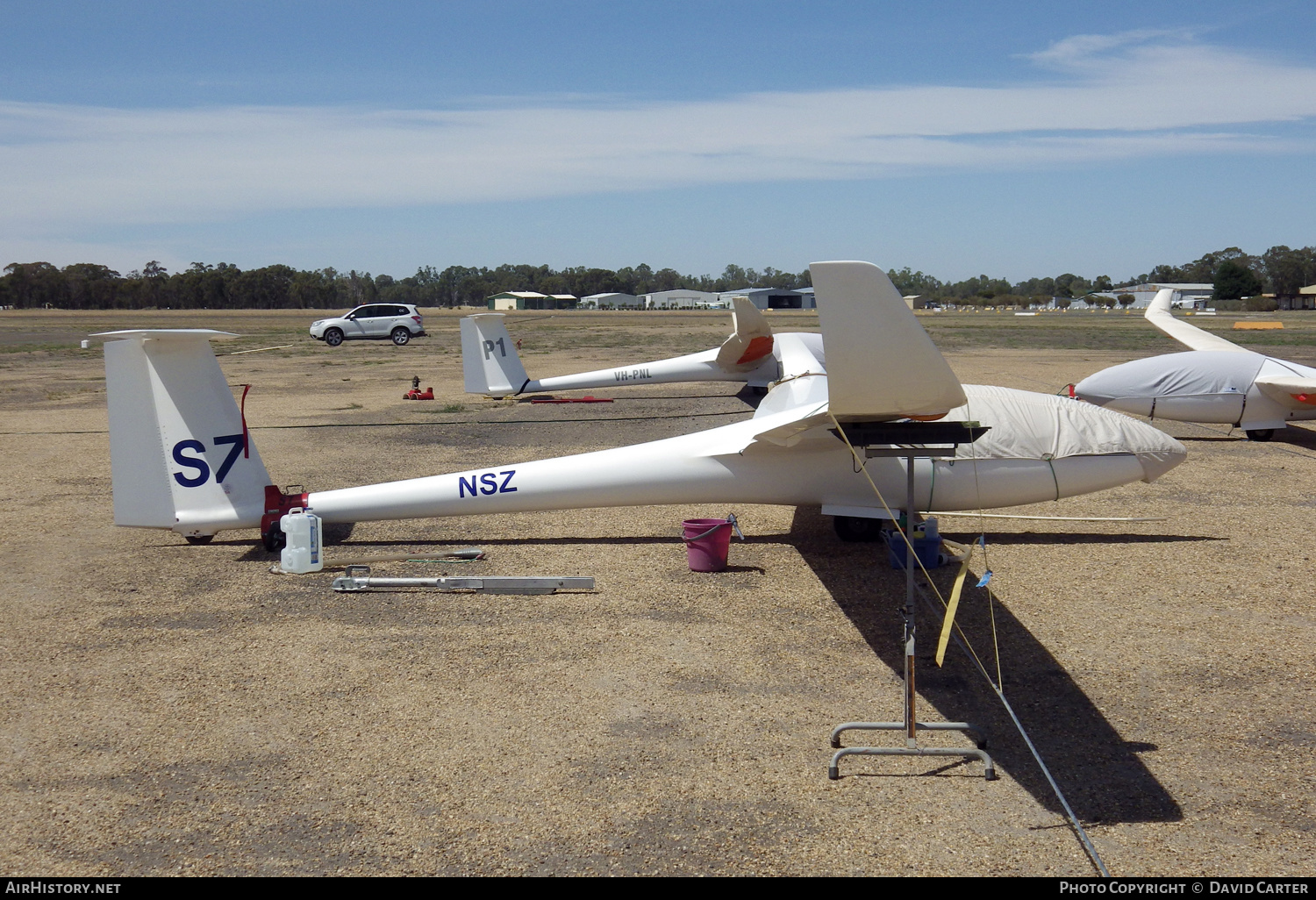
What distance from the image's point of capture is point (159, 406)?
24.9ft

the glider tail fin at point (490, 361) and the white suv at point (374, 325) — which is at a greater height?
the white suv at point (374, 325)

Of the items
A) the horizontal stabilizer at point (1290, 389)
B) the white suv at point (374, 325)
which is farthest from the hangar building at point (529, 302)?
the horizontal stabilizer at point (1290, 389)

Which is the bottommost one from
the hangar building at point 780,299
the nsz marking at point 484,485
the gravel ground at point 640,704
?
the gravel ground at point 640,704

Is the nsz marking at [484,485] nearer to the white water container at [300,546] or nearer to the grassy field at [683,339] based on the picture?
the white water container at [300,546]

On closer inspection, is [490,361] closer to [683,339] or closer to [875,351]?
[875,351]

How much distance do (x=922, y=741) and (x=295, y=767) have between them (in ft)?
10.8

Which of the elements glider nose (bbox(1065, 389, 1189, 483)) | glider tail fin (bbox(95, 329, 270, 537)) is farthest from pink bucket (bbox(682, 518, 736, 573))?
glider tail fin (bbox(95, 329, 270, 537))

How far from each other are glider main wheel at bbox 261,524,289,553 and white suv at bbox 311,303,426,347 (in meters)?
36.6

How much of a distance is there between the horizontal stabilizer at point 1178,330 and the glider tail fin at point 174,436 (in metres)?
14.5

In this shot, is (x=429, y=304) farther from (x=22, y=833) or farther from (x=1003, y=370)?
(x=22, y=833)

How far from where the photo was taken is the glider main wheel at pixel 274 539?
838 centimetres

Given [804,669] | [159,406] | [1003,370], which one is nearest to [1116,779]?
[804,669]

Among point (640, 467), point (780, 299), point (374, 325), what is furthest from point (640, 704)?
point (780, 299)

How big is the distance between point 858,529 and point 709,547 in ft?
5.55
